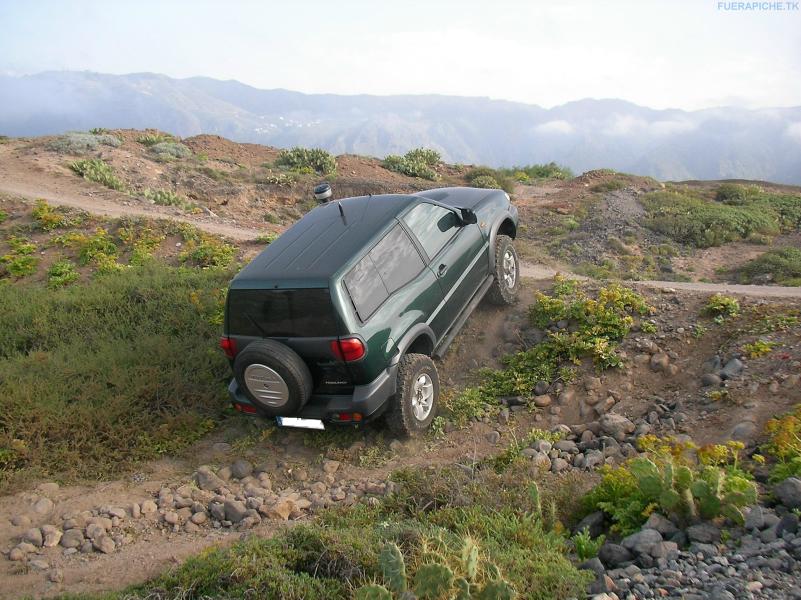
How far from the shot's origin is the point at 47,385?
570cm

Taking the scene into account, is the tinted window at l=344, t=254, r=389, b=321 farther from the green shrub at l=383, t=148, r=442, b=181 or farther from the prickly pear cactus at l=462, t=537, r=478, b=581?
the green shrub at l=383, t=148, r=442, b=181

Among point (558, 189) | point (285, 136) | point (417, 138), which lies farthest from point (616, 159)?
point (558, 189)

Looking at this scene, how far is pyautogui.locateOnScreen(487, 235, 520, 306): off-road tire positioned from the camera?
6.73 metres

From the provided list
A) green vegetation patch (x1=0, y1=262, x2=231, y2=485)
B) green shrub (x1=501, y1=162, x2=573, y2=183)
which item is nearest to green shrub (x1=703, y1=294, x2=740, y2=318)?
green vegetation patch (x1=0, y1=262, x2=231, y2=485)

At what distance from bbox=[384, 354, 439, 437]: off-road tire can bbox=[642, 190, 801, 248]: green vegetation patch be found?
10592mm

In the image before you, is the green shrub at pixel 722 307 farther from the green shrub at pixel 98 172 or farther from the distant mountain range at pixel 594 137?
the distant mountain range at pixel 594 137

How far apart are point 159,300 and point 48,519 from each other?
374cm

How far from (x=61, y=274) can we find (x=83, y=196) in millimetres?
5581

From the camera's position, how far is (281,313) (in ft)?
15.4

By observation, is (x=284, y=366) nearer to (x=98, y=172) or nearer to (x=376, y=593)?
(x=376, y=593)

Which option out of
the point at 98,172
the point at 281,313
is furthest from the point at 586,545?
the point at 98,172

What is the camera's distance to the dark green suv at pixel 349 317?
456cm

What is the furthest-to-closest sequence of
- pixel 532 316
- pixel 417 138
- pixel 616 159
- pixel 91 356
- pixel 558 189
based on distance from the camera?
pixel 417 138, pixel 616 159, pixel 558 189, pixel 532 316, pixel 91 356

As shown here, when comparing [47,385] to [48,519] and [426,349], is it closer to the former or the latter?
[48,519]
